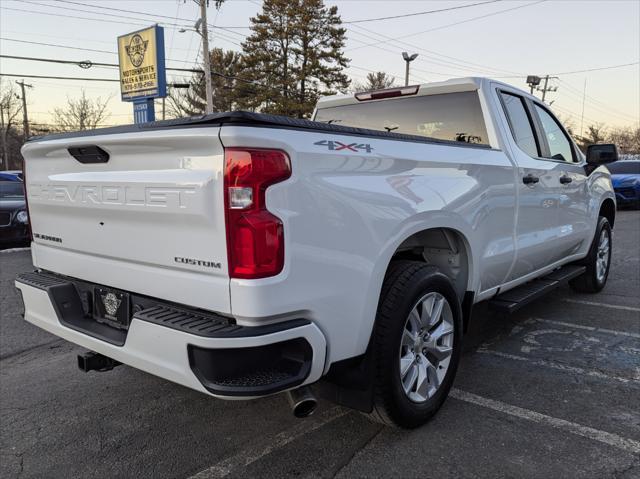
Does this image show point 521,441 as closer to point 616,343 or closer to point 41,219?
point 616,343

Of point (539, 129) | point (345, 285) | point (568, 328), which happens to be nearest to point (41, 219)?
point (345, 285)

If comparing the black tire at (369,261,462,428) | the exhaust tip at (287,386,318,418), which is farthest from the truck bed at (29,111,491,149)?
the exhaust tip at (287,386,318,418)

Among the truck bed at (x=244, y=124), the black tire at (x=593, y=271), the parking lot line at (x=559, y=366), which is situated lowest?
the parking lot line at (x=559, y=366)

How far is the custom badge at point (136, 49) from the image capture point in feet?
66.7

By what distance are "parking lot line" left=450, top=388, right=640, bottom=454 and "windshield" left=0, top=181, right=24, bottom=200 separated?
359 inches

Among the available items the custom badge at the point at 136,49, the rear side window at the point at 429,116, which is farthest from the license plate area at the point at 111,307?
the custom badge at the point at 136,49

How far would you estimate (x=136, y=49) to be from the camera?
2064 cm

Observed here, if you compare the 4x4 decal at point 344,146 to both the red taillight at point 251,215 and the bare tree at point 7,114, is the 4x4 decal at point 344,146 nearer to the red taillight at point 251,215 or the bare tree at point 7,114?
the red taillight at point 251,215

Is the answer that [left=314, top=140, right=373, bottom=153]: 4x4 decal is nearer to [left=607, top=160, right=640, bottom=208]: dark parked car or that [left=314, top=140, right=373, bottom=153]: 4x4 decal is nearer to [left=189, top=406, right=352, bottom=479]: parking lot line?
[left=189, top=406, right=352, bottom=479]: parking lot line

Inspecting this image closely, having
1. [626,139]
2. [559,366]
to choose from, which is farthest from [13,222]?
[626,139]

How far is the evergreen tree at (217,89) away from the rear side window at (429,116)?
128 feet

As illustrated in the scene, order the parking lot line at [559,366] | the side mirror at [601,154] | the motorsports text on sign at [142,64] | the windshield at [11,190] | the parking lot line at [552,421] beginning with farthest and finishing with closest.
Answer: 1. the motorsports text on sign at [142,64]
2. the windshield at [11,190]
3. the side mirror at [601,154]
4. the parking lot line at [559,366]
5. the parking lot line at [552,421]

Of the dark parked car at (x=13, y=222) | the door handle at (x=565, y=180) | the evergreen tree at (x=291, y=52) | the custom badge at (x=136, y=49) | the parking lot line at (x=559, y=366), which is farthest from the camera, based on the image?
the evergreen tree at (x=291, y=52)

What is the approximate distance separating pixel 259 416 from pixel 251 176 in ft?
5.58
